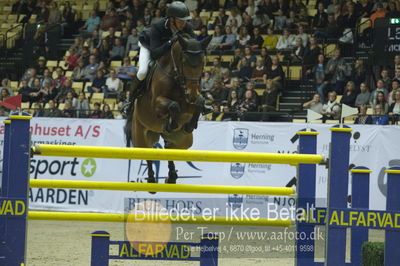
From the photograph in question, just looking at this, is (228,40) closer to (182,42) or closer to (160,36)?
(160,36)

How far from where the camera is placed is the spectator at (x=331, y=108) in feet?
38.2

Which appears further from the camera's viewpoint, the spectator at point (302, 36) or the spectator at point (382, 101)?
the spectator at point (302, 36)

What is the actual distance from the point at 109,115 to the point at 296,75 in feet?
13.2

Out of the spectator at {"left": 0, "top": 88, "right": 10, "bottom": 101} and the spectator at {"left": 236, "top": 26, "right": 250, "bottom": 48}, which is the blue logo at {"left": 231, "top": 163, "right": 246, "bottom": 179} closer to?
the spectator at {"left": 236, "top": 26, "right": 250, "bottom": 48}

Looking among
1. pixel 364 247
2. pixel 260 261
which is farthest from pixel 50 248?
pixel 364 247

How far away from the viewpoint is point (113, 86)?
1482cm

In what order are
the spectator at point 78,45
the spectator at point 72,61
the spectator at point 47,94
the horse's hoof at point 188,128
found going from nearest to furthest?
the horse's hoof at point 188,128, the spectator at point 47,94, the spectator at point 72,61, the spectator at point 78,45

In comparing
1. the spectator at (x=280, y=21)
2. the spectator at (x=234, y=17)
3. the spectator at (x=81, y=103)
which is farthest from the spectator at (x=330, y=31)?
the spectator at (x=81, y=103)

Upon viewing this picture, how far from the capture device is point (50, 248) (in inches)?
344

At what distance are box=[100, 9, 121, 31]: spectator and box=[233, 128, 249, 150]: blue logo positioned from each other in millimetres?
6927

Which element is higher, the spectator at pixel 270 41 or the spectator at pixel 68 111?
the spectator at pixel 270 41

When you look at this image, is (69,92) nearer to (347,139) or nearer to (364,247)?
(364,247)

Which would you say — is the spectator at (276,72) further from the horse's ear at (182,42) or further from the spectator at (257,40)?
the horse's ear at (182,42)

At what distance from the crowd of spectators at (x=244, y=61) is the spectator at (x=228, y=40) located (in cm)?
2
